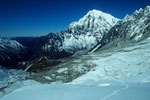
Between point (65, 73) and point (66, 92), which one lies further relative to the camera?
point (65, 73)

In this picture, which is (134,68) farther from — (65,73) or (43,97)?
(43,97)

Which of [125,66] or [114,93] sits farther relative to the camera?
[125,66]

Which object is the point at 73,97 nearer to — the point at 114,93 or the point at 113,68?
the point at 114,93

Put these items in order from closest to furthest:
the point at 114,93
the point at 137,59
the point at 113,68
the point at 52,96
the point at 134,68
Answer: the point at 114,93
the point at 52,96
the point at 134,68
the point at 113,68
the point at 137,59

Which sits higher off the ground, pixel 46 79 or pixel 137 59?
pixel 137 59

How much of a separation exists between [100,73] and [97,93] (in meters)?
13.2

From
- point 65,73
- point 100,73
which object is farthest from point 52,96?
point 65,73

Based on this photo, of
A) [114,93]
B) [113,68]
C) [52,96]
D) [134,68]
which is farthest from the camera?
[113,68]

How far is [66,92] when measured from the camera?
11133 mm

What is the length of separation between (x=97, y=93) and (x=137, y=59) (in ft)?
65.0

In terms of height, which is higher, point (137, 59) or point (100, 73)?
point (137, 59)

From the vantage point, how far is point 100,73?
76.1 ft

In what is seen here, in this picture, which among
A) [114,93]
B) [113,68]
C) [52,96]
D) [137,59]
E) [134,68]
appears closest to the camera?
[114,93]

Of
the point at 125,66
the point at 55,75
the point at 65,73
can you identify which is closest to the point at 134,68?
the point at 125,66
